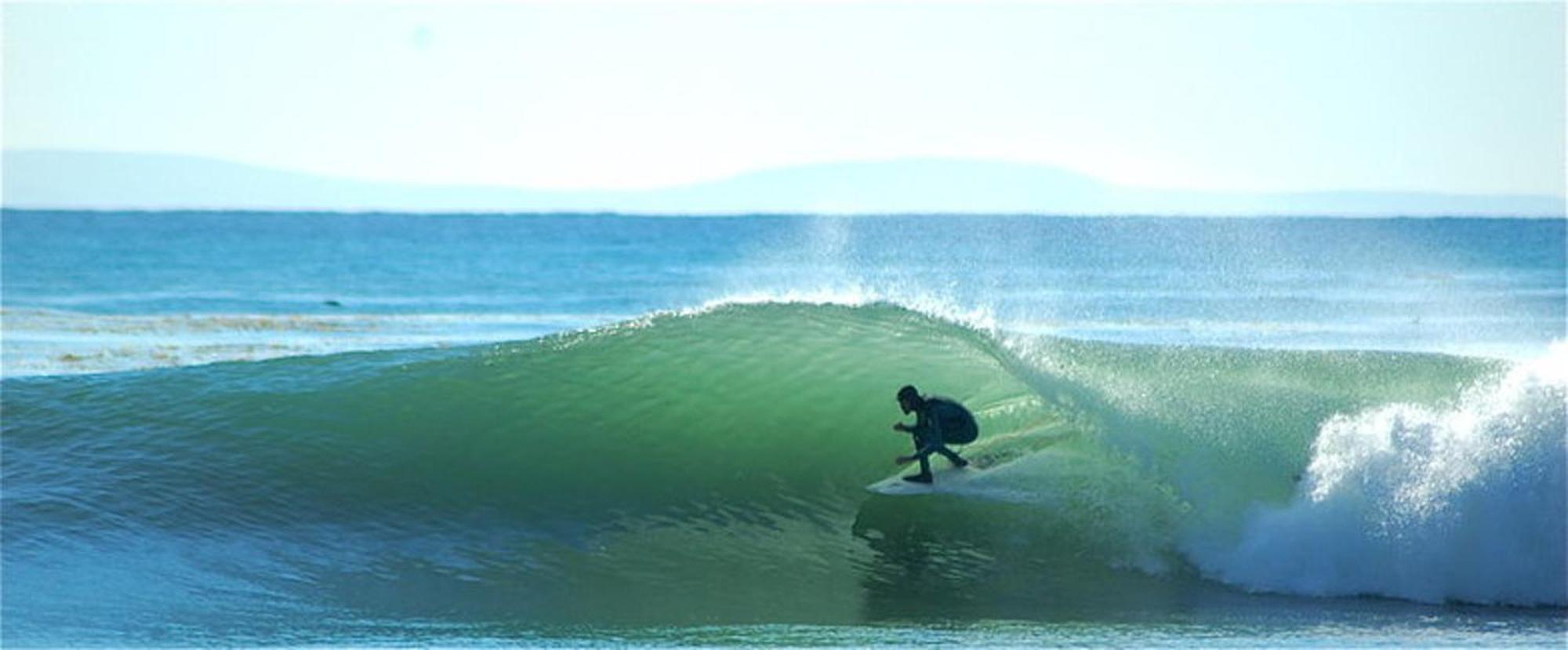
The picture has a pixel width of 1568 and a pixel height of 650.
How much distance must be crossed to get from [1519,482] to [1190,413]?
197 centimetres

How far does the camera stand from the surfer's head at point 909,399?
33.8ft

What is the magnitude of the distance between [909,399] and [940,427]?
0.29m

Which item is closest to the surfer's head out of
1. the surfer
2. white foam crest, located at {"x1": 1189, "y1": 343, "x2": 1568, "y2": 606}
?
the surfer

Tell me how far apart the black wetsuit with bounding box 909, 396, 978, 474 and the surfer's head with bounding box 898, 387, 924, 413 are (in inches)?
1.8

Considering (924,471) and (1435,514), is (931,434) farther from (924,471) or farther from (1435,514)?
(1435,514)

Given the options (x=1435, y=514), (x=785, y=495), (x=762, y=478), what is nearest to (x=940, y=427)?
(x=785, y=495)

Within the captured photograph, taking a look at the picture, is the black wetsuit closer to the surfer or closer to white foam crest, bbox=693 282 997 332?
the surfer

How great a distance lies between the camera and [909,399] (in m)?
10.4

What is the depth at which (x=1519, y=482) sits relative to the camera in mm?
9883

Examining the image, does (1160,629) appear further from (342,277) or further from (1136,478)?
(342,277)

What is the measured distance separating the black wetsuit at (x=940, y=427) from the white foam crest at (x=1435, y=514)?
1424mm

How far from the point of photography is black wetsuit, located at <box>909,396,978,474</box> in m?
10.5

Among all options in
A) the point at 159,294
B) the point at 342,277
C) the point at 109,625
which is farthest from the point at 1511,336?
the point at 342,277

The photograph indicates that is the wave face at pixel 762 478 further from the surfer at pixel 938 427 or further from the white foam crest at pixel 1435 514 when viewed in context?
the surfer at pixel 938 427
